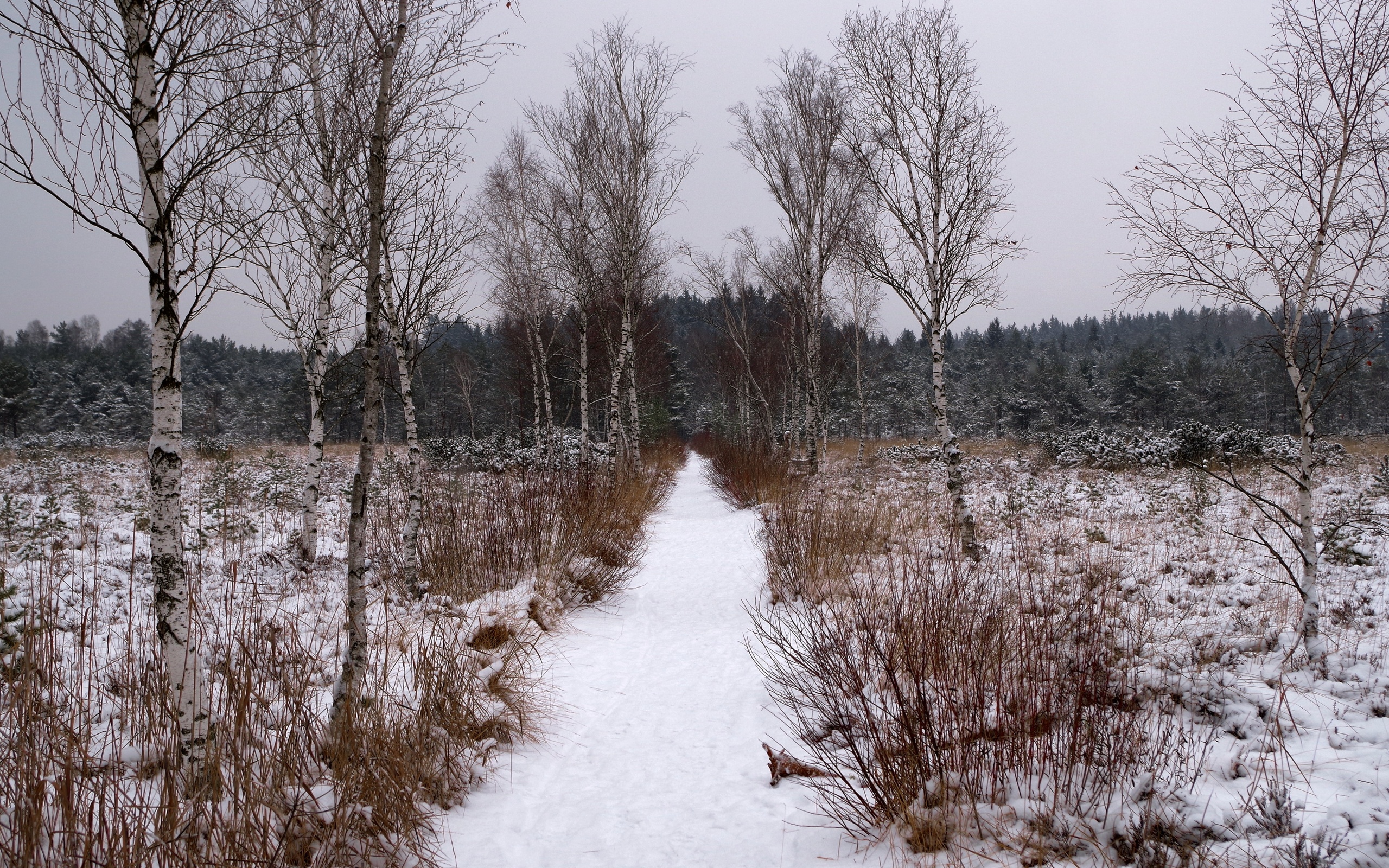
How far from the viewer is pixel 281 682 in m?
3.01

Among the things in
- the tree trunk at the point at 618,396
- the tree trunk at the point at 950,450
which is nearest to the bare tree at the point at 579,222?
the tree trunk at the point at 618,396

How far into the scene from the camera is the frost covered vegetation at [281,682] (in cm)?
186

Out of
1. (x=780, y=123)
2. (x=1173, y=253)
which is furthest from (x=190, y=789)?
(x=780, y=123)

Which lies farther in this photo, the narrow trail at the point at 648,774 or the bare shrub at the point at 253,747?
the narrow trail at the point at 648,774

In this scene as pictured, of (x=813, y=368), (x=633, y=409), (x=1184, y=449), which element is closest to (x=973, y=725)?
(x=633, y=409)

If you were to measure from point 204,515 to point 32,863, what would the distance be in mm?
9867

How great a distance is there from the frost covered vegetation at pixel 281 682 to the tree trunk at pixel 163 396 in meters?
0.10

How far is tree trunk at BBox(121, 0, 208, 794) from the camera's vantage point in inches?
93.0

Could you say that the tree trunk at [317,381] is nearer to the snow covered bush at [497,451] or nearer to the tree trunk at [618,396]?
the tree trunk at [618,396]

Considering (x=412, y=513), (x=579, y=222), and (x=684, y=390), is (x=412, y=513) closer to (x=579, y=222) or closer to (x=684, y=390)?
(x=579, y=222)

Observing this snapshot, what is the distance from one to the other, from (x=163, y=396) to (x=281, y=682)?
155 cm

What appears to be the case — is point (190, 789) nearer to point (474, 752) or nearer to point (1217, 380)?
point (474, 752)

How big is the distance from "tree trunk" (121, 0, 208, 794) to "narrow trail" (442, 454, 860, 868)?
1252 millimetres

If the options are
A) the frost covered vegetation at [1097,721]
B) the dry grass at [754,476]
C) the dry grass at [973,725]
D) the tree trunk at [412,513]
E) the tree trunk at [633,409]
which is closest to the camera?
the frost covered vegetation at [1097,721]
